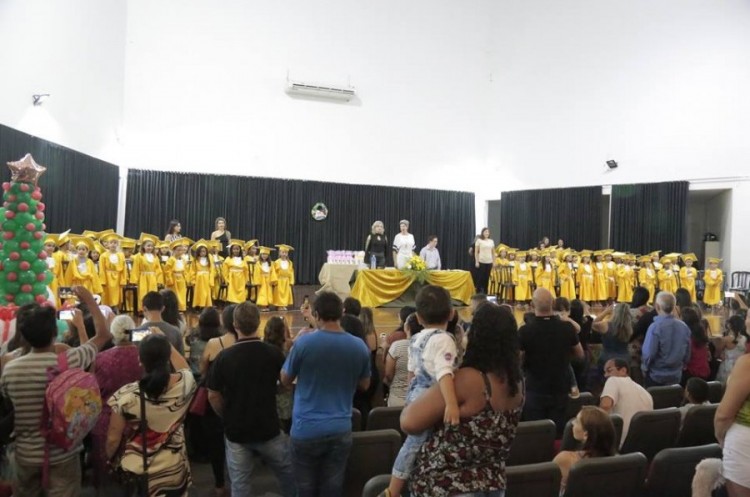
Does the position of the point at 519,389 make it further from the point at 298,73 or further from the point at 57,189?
the point at 298,73

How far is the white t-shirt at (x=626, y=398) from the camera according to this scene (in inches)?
154

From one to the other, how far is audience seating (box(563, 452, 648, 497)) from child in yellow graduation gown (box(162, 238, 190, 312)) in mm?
8802

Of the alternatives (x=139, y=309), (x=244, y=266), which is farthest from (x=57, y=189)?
(x=244, y=266)

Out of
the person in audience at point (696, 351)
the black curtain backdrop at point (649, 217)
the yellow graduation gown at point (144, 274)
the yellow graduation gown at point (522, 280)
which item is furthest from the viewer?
the black curtain backdrop at point (649, 217)

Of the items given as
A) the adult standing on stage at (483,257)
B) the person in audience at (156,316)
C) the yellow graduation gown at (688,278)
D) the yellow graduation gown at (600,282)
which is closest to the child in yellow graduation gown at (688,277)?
the yellow graduation gown at (688,278)

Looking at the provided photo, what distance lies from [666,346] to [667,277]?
365 inches

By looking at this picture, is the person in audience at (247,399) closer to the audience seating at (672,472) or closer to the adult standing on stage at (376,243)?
the audience seating at (672,472)

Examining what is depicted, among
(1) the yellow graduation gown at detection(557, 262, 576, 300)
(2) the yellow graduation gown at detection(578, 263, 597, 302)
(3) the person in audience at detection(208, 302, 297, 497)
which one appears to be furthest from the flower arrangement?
(3) the person in audience at detection(208, 302, 297, 497)

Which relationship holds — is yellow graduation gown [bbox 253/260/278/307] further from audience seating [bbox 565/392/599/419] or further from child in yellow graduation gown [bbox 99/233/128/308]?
audience seating [bbox 565/392/599/419]

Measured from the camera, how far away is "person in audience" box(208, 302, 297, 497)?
2.97 meters

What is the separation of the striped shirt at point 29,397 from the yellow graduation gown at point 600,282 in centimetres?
1306

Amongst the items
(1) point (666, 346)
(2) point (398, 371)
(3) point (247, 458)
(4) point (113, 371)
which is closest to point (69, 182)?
(4) point (113, 371)

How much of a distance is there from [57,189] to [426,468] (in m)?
10.9

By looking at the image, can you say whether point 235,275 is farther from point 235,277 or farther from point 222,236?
point 222,236
